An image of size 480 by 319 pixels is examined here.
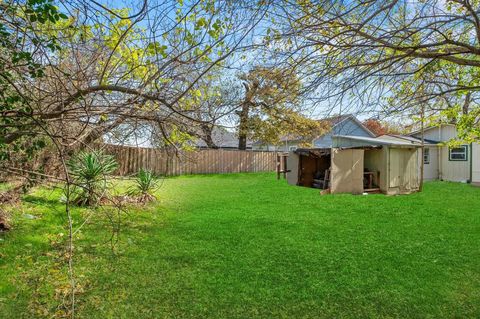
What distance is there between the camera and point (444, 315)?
314cm

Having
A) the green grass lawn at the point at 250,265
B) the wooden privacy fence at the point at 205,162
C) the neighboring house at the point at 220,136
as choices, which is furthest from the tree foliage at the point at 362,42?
the wooden privacy fence at the point at 205,162

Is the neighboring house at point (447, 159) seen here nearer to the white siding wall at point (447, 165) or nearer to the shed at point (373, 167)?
the white siding wall at point (447, 165)

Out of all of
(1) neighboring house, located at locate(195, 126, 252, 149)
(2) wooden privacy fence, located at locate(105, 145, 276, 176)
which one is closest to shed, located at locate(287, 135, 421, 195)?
(1) neighboring house, located at locate(195, 126, 252, 149)

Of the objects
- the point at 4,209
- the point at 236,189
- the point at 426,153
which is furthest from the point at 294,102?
the point at 426,153

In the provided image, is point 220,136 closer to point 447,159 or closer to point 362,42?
point 362,42

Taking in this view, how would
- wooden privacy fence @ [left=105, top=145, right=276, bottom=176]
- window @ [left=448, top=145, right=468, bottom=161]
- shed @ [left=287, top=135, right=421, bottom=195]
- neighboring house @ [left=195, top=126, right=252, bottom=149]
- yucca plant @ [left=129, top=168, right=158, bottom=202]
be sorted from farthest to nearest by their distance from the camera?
window @ [left=448, top=145, right=468, bottom=161]
wooden privacy fence @ [left=105, top=145, right=276, bottom=176]
shed @ [left=287, top=135, right=421, bottom=195]
yucca plant @ [left=129, top=168, right=158, bottom=202]
neighboring house @ [left=195, top=126, right=252, bottom=149]

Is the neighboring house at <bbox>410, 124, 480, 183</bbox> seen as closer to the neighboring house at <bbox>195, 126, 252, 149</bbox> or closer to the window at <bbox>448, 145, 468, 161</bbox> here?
the window at <bbox>448, 145, 468, 161</bbox>

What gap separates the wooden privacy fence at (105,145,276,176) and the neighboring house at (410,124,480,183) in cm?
872

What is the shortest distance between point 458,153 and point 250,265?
15669mm

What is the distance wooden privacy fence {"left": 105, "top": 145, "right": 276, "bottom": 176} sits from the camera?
47.6 feet

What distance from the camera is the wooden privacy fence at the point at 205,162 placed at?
1451cm

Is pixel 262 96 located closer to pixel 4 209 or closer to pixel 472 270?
pixel 472 270

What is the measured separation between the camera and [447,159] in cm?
1656

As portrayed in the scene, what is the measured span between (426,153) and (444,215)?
33.9 ft
